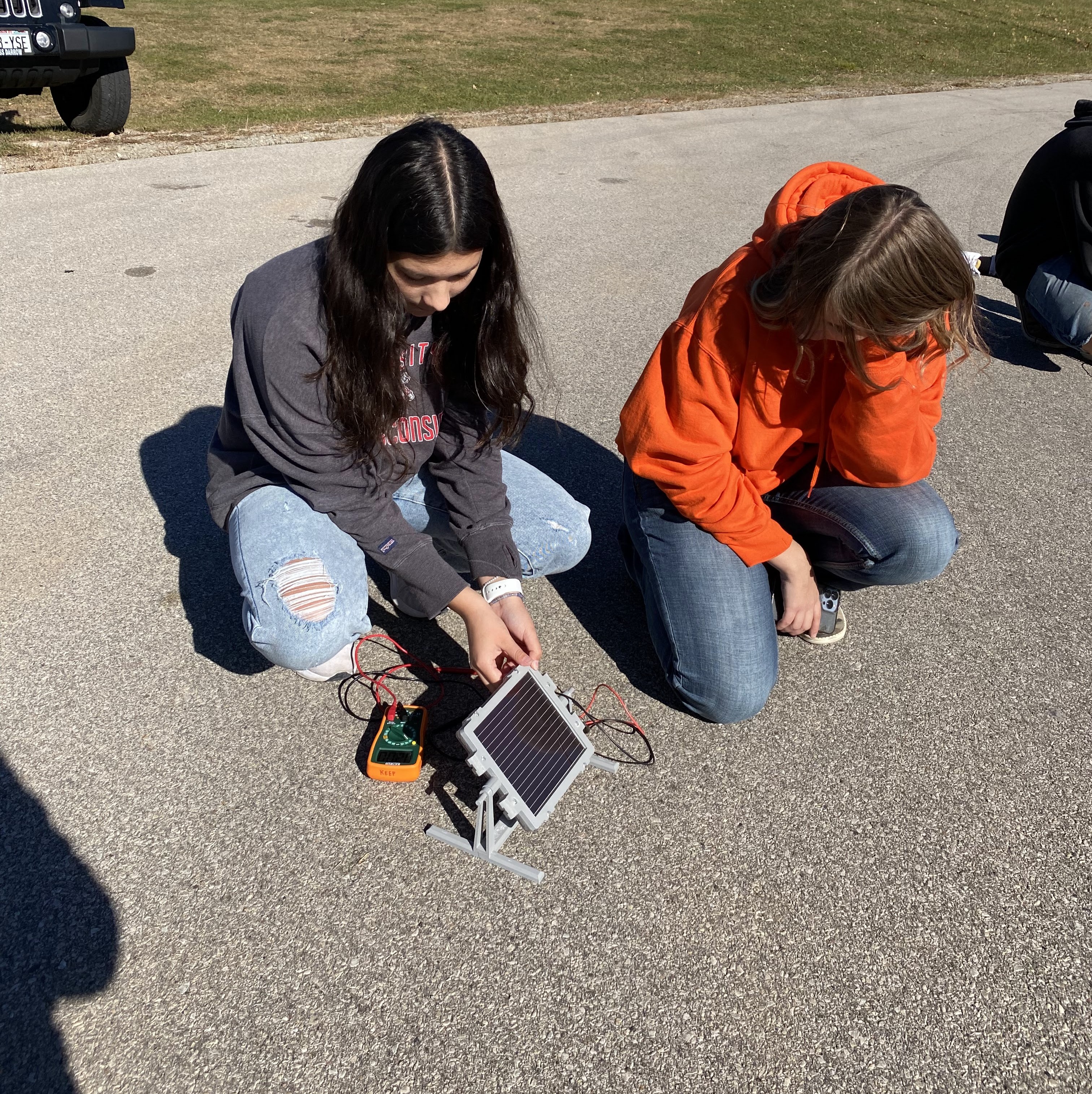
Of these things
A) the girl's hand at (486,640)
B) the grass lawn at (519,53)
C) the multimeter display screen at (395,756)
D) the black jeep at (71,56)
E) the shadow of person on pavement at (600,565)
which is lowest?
the shadow of person on pavement at (600,565)

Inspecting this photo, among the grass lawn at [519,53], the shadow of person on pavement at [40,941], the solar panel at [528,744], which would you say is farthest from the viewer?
the grass lawn at [519,53]

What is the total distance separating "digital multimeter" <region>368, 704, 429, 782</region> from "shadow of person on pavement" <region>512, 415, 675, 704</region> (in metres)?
0.67

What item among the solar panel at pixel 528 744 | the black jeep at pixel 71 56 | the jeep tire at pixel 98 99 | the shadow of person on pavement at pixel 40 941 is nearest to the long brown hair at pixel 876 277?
the solar panel at pixel 528 744

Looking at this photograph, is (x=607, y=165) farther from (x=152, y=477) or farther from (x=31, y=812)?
(x=31, y=812)

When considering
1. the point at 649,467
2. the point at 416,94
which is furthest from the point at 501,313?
the point at 416,94

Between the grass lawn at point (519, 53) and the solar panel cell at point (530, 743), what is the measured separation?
661 cm

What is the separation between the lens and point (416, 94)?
931 cm

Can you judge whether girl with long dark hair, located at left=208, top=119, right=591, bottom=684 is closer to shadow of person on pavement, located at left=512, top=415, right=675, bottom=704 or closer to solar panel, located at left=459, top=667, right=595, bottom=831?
solar panel, located at left=459, top=667, right=595, bottom=831

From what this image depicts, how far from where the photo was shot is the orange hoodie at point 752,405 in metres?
2.27

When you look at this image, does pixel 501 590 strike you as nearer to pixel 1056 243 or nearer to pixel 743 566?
pixel 743 566

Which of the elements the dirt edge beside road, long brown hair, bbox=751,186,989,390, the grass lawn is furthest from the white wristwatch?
the grass lawn

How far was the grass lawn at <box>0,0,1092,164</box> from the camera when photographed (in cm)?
882

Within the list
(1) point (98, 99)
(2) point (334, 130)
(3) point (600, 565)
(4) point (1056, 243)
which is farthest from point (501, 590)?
(2) point (334, 130)

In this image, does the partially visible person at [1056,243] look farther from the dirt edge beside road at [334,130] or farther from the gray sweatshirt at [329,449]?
the dirt edge beside road at [334,130]
